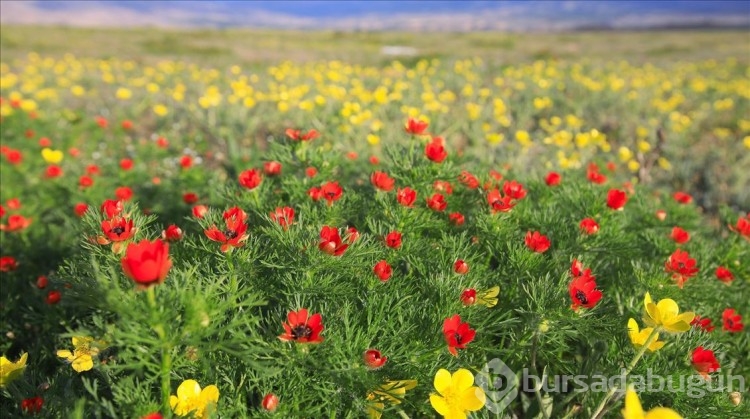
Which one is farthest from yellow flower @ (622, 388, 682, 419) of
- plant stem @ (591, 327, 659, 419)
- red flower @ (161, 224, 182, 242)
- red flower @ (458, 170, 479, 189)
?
red flower @ (161, 224, 182, 242)

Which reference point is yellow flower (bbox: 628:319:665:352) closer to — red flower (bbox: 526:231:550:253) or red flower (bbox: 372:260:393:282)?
red flower (bbox: 526:231:550:253)

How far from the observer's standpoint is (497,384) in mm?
1892

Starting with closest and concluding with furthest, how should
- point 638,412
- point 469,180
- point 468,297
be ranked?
point 638,412 → point 468,297 → point 469,180

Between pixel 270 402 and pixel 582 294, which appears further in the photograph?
pixel 582 294

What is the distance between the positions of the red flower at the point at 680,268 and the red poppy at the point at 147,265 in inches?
77.8

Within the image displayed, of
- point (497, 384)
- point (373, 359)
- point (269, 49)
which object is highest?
point (269, 49)

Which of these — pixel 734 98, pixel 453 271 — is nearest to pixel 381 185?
pixel 453 271

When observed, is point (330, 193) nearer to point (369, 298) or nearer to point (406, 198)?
point (406, 198)

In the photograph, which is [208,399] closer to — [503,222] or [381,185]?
[381,185]

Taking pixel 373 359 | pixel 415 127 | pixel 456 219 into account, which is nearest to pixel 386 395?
pixel 373 359

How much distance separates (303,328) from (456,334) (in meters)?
0.50

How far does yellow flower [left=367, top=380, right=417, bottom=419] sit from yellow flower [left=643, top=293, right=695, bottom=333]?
2.68ft

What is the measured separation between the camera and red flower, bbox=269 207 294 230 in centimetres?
184

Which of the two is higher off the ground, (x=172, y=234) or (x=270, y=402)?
(x=172, y=234)
